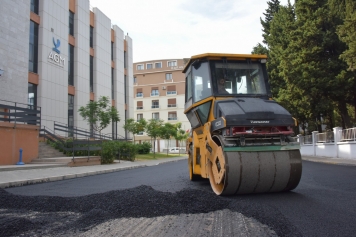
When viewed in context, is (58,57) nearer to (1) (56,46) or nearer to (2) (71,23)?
(1) (56,46)

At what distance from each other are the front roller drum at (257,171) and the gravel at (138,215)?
402 mm

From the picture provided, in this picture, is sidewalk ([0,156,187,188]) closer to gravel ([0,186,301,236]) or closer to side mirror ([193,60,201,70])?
gravel ([0,186,301,236])

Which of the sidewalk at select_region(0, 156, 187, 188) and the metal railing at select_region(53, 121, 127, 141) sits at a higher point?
the metal railing at select_region(53, 121, 127, 141)

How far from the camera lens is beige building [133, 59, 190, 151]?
2638 inches

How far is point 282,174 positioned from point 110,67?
32.0 metres

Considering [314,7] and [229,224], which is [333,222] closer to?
[229,224]

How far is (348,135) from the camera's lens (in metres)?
19.7

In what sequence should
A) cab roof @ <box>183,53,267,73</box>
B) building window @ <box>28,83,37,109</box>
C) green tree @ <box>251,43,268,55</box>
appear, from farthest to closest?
green tree @ <box>251,43,268,55</box>, building window @ <box>28,83,37,109</box>, cab roof @ <box>183,53,267,73</box>

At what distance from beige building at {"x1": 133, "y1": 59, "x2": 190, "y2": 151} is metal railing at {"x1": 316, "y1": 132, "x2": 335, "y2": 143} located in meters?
41.3

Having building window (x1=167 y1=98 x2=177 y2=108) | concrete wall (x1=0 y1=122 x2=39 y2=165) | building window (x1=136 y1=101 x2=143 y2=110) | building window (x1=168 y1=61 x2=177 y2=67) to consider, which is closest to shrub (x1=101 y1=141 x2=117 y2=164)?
concrete wall (x1=0 y1=122 x2=39 y2=165)

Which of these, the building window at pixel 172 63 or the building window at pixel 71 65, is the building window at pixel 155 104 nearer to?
the building window at pixel 172 63

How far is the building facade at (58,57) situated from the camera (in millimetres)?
20859

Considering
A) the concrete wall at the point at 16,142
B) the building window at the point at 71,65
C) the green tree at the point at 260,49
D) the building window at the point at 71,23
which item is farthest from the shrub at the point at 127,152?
the green tree at the point at 260,49

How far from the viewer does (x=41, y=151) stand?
1912 cm
